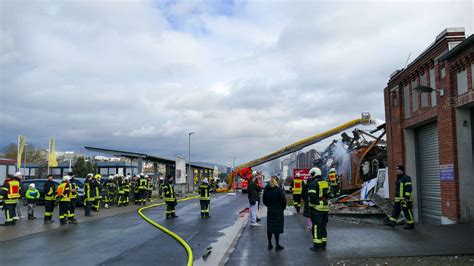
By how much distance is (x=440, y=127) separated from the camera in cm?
1155

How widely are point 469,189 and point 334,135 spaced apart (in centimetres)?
2300

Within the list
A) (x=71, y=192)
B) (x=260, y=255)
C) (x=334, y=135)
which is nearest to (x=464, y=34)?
(x=260, y=255)

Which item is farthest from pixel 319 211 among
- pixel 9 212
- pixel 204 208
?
pixel 9 212

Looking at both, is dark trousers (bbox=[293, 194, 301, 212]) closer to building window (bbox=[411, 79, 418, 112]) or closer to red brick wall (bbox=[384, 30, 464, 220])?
red brick wall (bbox=[384, 30, 464, 220])

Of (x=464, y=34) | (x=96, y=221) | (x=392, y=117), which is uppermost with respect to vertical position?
(x=464, y=34)

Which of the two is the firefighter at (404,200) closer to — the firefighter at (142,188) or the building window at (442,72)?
the building window at (442,72)

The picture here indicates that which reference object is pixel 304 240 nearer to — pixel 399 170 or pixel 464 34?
pixel 399 170

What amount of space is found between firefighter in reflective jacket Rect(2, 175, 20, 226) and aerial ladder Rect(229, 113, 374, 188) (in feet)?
79.1

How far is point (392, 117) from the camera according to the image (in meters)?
15.7

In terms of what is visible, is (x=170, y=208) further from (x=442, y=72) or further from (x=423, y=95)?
(x=442, y=72)

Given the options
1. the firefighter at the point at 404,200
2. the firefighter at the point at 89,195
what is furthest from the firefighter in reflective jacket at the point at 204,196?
the firefighter at the point at 404,200

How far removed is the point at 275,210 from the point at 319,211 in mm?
971

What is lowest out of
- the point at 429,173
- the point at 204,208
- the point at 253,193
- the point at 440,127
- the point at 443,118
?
the point at 204,208

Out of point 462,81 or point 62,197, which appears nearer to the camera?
point 462,81
